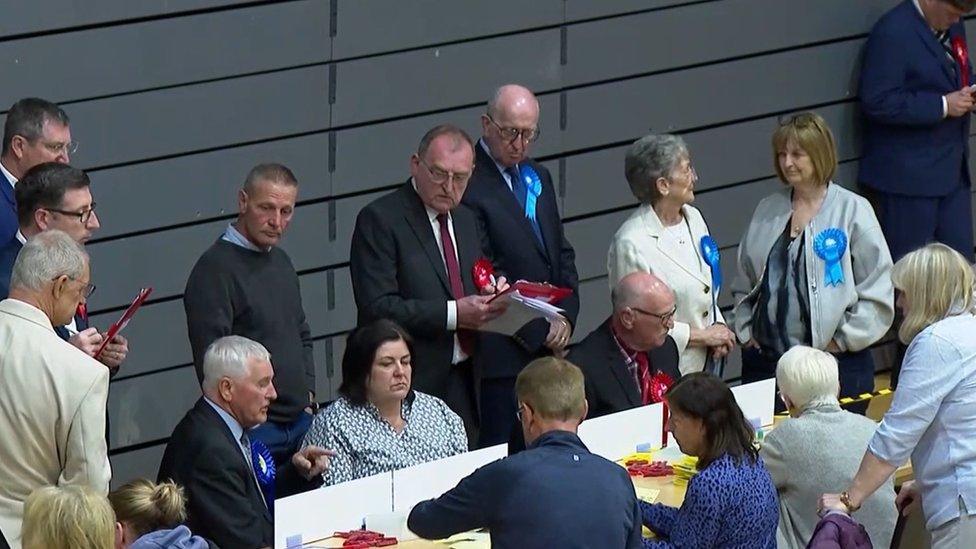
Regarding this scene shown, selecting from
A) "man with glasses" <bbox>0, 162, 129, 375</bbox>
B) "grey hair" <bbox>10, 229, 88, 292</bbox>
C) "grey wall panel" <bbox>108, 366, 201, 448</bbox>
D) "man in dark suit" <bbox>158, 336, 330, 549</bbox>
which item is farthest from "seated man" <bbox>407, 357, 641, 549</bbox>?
Result: "grey wall panel" <bbox>108, 366, 201, 448</bbox>

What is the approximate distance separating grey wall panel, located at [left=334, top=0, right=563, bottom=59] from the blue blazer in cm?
170

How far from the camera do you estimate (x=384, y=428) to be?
5.89 metres

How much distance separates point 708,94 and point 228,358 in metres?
3.87

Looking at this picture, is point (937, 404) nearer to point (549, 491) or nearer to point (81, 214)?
point (549, 491)

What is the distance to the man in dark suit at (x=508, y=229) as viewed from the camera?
22.2 feet

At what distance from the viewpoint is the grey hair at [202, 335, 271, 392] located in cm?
556

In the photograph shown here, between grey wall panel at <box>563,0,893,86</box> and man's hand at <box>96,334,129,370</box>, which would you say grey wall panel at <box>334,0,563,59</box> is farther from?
man's hand at <box>96,334,129,370</box>

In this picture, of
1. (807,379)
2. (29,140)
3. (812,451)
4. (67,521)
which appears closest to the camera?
(67,521)

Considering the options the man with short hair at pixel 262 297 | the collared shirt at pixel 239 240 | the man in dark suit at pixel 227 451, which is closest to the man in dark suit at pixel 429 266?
the man with short hair at pixel 262 297

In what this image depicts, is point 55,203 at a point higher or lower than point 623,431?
higher

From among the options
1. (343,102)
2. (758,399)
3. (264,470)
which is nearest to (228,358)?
(264,470)

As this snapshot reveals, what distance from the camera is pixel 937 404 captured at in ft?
17.5

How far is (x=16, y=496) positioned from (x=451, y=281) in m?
1.95

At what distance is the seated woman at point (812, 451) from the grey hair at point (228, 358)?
1556 mm
